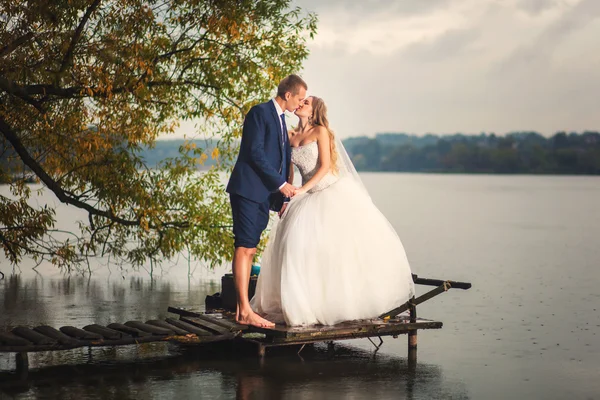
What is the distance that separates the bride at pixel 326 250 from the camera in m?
8.91

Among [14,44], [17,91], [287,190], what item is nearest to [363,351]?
[287,190]

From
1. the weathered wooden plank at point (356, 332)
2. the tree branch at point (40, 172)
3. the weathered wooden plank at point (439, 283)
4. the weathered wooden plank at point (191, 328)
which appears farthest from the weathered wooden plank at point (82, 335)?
the tree branch at point (40, 172)

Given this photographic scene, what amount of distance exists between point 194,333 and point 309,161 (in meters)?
2.16

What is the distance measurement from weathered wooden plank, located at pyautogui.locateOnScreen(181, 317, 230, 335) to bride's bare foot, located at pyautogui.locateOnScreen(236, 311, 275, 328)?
24 centimetres

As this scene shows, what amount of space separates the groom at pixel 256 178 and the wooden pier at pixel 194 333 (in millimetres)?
274

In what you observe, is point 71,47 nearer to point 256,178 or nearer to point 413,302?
point 256,178

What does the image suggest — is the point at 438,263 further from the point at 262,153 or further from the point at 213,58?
the point at 262,153

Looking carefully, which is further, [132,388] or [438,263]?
[438,263]

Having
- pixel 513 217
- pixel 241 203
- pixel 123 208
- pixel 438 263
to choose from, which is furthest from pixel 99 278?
pixel 513 217

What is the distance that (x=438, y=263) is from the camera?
22781 millimetres

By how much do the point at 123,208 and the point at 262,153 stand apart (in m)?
6.81

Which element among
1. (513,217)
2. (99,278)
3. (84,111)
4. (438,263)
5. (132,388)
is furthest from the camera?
(513,217)

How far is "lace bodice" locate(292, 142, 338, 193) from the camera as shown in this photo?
939 centimetres

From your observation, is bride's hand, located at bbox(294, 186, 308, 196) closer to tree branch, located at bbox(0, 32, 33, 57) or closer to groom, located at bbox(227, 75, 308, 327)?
groom, located at bbox(227, 75, 308, 327)
